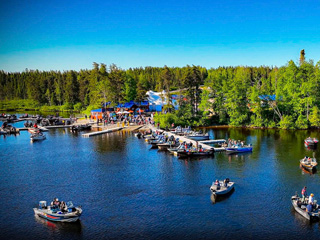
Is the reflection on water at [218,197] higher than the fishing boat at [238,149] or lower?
lower

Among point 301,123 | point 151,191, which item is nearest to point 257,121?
point 301,123

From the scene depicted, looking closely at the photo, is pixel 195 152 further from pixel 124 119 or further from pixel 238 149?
pixel 124 119

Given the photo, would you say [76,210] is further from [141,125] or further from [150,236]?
[141,125]

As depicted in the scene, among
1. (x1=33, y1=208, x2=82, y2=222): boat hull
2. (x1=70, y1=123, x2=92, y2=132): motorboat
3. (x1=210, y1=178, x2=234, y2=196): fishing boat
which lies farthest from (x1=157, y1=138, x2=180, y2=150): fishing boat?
(x1=70, y1=123, x2=92, y2=132): motorboat

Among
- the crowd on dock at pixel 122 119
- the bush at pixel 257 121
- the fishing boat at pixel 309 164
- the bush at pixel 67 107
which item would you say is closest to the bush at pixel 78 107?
the bush at pixel 67 107

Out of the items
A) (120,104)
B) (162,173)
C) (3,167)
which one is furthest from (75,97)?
(162,173)

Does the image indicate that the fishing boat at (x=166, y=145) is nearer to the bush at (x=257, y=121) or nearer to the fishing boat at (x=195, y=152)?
the fishing boat at (x=195, y=152)
